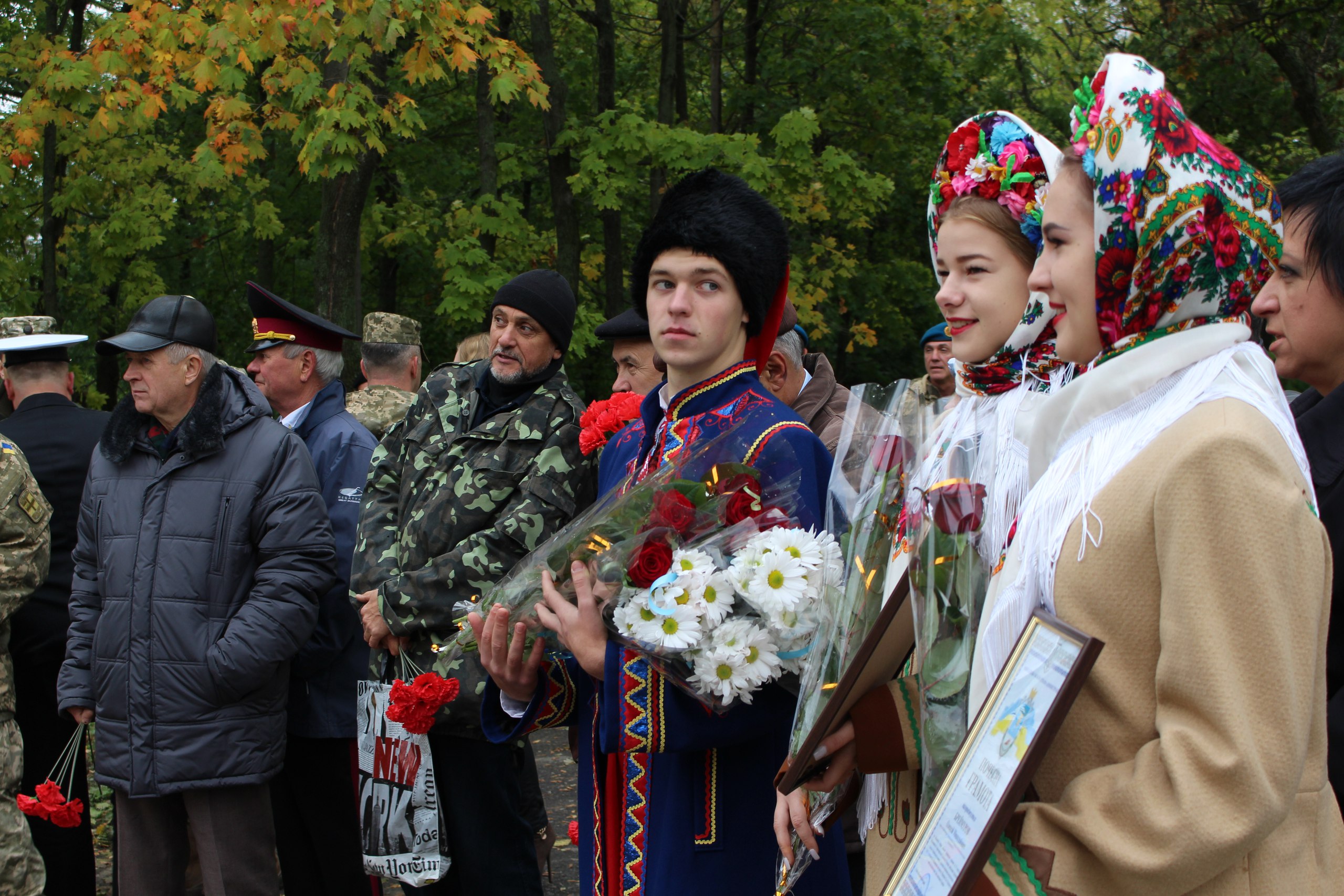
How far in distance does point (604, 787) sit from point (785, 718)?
20.7 inches

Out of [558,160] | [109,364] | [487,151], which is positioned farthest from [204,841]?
[109,364]

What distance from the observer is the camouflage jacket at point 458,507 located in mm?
3535

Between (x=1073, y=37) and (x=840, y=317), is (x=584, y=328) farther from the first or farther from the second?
(x=1073, y=37)

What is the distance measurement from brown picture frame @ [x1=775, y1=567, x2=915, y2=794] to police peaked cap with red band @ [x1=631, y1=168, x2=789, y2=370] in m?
1.06

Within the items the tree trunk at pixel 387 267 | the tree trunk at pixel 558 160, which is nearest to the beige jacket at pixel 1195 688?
the tree trunk at pixel 558 160

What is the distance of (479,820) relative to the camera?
3666 millimetres

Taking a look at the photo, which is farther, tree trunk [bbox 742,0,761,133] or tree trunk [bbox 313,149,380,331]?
tree trunk [bbox 742,0,761,133]

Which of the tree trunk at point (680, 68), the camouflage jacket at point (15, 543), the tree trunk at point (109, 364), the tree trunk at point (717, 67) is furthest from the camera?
the tree trunk at point (109, 364)

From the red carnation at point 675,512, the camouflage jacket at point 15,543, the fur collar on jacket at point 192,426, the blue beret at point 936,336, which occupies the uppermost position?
the blue beret at point 936,336

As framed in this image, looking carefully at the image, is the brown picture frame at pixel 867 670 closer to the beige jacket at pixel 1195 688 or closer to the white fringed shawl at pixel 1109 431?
the white fringed shawl at pixel 1109 431

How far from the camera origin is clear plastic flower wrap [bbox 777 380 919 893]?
190 cm

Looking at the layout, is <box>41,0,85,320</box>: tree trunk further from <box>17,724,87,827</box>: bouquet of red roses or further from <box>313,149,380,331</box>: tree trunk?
<box>17,724,87,827</box>: bouquet of red roses

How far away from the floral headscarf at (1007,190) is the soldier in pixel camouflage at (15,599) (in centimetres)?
375

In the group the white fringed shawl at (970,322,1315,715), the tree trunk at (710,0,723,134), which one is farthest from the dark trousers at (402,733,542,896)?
the tree trunk at (710,0,723,134)
